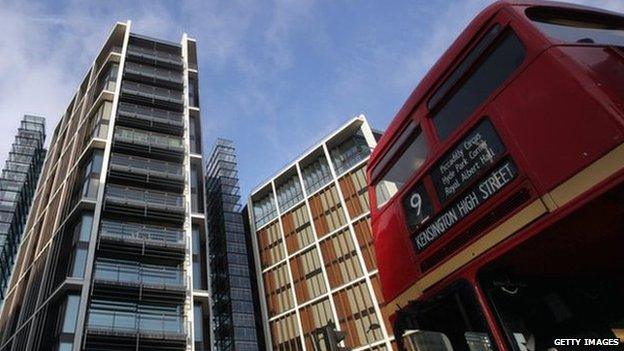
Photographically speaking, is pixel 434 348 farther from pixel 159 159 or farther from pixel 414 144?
pixel 159 159

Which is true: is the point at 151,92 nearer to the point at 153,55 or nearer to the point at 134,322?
the point at 153,55

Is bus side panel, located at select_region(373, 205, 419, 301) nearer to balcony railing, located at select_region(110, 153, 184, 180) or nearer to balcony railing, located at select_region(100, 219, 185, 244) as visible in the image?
balcony railing, located at select_region(100, 219, 185, 244)

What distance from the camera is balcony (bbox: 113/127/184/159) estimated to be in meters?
35.3

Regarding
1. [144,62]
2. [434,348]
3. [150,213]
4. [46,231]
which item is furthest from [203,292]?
[434,348]

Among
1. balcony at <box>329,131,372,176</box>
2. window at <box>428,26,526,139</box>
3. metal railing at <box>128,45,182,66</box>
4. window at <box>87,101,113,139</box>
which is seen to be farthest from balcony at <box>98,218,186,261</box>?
window at <box>428,26,526,139</box>

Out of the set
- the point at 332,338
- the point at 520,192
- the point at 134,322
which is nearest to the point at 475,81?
the point at 520,192

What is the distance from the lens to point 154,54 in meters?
44.9

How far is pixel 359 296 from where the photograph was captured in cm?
3484

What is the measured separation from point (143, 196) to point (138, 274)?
19.5ft

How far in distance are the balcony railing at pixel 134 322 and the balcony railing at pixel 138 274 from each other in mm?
1985

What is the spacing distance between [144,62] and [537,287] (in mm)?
43381

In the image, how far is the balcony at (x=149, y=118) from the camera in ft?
122

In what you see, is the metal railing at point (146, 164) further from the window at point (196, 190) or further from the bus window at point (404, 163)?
the bus window at point (404, 163)

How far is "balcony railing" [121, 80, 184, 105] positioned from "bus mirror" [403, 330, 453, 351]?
125 feet
